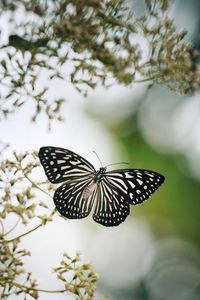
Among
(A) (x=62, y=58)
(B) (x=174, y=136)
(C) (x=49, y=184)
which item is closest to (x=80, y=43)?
(A) (x=62, y=58)

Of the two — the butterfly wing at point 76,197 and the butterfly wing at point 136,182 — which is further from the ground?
the butterfly wing at point 136,182

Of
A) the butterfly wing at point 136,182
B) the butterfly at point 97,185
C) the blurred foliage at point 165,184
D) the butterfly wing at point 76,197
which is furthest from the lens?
the blurred foliage at point 165,184

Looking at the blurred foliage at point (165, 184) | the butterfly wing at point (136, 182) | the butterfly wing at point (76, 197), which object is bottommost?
the butterfly wing at point (76, 197)

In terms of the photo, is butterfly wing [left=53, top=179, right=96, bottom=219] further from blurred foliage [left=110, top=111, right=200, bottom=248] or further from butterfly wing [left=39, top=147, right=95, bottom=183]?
blurred foliage [left=110, top=111, right=200, bottom=248]

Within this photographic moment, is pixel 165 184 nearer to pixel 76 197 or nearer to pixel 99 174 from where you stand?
pixel 99 174

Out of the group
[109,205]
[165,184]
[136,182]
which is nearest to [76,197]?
[109,205]

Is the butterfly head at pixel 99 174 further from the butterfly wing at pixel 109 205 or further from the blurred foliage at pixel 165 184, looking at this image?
the blurred foliage at pixel 165 184

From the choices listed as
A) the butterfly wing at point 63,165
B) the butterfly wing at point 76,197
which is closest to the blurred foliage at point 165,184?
the butterfly wing at point 76,197

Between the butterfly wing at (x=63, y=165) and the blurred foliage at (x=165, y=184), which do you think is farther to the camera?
the blurred foliage at (x=165, y=184)
